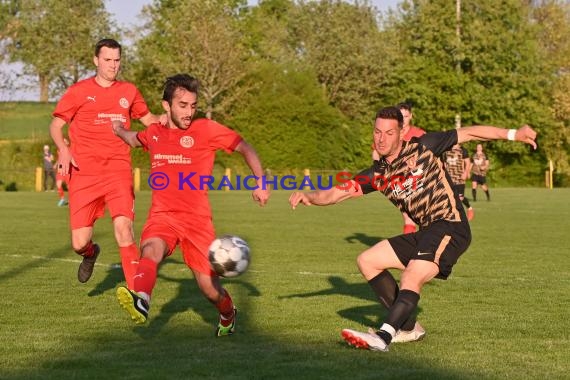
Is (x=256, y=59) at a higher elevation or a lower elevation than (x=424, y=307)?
higher

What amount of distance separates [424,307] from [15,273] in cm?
559

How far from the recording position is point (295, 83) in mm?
60781

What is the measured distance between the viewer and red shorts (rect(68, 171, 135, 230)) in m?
9.37

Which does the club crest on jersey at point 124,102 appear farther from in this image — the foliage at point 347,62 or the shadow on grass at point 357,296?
the foliage at point 347,62

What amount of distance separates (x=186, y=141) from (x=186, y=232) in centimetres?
69

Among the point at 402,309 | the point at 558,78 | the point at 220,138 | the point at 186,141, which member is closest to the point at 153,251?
the point at 186,141

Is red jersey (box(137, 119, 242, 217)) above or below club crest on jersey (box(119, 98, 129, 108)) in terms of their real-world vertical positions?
below

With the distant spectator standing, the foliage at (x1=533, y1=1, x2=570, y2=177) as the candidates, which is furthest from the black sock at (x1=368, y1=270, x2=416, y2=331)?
the foliage at (x1=533, y1=1, x2=570, y2=177)

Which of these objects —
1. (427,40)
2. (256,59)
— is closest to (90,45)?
(256,59)

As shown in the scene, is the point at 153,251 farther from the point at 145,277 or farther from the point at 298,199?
the point at 298,199

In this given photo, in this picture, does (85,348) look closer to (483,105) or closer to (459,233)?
(459,233)

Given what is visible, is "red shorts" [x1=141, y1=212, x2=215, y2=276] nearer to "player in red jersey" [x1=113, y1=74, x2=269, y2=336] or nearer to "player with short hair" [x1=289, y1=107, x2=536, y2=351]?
"player in red jersey" [x1=113, y1=74, x2=269, y2=336]

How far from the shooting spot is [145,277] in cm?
704

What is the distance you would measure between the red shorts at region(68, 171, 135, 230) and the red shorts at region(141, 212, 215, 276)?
6.44 ft
